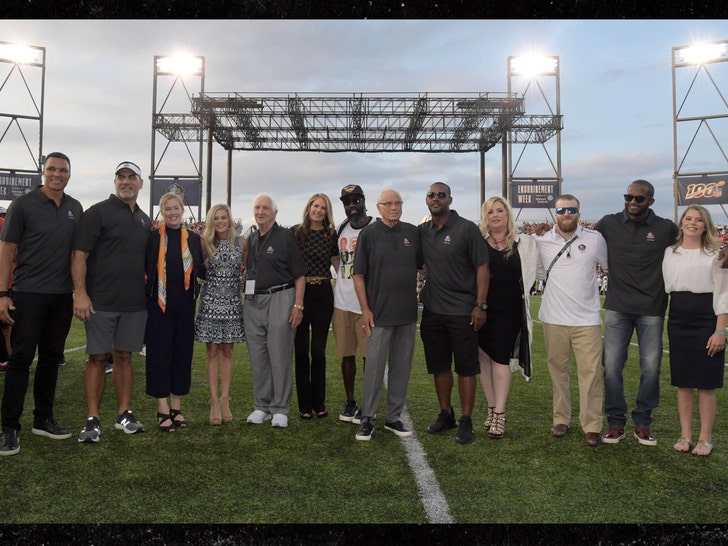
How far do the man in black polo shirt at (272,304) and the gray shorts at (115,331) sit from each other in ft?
2.98

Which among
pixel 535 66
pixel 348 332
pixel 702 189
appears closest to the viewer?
pixel 348 332

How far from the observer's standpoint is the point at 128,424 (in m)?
4.65

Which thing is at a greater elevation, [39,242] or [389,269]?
[39,242]

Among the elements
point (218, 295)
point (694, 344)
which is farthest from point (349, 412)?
point (694, 344)

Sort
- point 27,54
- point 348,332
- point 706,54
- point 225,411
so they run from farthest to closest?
point 706,54
point 27,54
point 348,332
point 225,411

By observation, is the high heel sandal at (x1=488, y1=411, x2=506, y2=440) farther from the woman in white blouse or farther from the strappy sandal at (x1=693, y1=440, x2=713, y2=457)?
the strappy sandal at (x1=693, y1=440, x2=713, y2=457)

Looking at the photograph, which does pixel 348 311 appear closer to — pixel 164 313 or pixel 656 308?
pixel 164 313

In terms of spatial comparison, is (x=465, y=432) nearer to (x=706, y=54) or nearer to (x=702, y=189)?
(x=706, y=54)

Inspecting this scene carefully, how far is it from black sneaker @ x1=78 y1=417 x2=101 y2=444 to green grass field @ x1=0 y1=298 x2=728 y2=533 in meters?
0.07

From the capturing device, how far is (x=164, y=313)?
184 inches

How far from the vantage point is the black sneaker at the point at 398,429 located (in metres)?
4.66

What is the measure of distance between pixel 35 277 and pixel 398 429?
3.09 meters

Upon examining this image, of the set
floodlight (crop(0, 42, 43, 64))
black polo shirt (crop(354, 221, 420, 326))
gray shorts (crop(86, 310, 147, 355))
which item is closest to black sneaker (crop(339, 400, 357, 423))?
black polo shirt (crop(354, 221, 420, 326))

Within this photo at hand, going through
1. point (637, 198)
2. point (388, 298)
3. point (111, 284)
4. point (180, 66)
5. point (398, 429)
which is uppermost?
point (180, 66)
